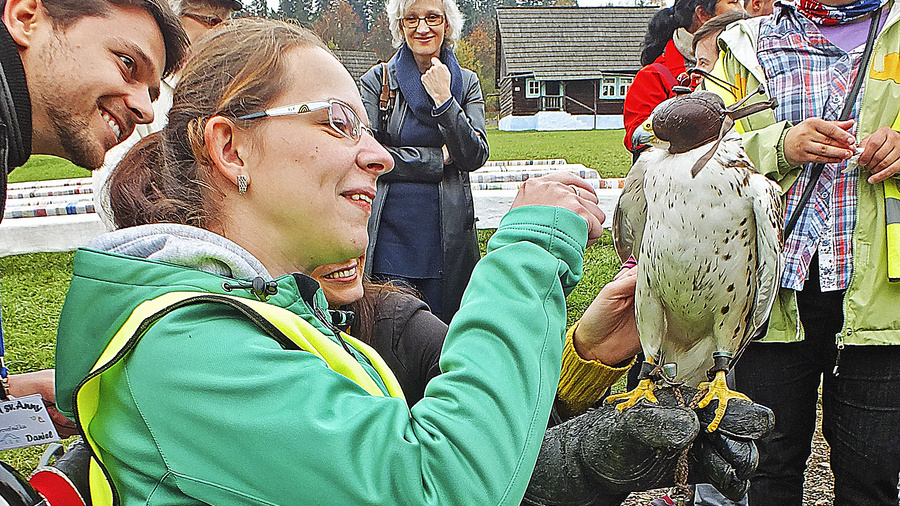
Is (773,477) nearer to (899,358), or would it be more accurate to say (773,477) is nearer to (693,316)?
(899,358)

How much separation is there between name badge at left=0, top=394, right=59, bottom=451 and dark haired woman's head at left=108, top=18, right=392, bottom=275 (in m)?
0.56

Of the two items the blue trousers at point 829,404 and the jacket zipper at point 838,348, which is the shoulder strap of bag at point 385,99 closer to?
the blue trousers at point 829,404

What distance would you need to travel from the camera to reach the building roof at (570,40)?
4088cm

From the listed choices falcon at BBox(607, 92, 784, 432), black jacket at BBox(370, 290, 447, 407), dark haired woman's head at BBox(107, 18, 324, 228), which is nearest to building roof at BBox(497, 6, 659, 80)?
falcon at BBox(607, 92, 784, 432)

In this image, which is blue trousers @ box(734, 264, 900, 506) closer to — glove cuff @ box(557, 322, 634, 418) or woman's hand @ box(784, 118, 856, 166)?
woman's hand @ box(784, 118, 856, 166)

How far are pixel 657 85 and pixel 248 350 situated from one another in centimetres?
271

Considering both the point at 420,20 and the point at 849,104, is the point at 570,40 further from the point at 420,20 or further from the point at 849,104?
the point at 849,104

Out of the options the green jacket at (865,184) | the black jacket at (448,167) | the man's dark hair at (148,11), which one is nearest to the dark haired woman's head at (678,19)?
the black jacket at (448,167)

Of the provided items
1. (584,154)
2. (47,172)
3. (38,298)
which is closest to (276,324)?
(38,298)

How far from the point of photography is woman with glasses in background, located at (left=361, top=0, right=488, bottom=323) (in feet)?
12.1

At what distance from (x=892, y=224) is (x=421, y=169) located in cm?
216

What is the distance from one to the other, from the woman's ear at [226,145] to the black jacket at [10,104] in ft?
1.36

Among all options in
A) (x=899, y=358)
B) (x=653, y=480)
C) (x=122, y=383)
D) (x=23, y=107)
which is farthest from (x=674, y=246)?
(x=23, y=107)

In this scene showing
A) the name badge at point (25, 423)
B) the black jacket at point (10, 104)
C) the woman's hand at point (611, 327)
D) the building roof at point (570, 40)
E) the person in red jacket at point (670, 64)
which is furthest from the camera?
the building roof at point (570, 40)
